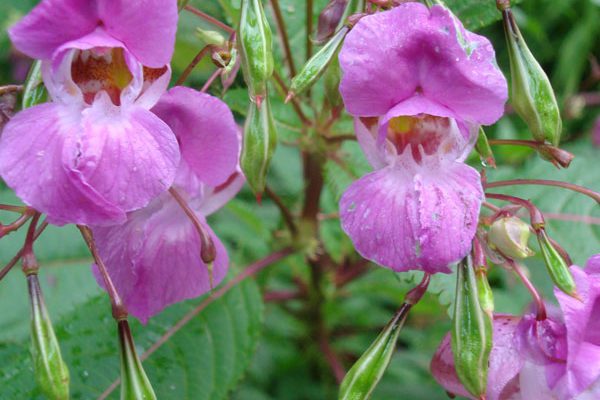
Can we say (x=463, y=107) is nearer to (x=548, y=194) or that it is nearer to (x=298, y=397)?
(x=548, y=194)

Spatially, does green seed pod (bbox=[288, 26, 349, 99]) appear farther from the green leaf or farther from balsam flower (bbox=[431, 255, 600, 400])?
the green leaf

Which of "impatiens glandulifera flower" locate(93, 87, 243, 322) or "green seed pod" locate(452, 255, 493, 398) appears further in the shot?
"impatiens glandulifera flower" locate(93, 87, 243, 322)

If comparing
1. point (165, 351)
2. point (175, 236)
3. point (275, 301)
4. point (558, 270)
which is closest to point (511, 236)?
point (558, 270)

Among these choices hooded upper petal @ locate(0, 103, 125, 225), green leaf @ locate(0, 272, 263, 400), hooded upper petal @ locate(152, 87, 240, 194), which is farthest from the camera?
green leaf @ locate(0, 272, 263, 400)

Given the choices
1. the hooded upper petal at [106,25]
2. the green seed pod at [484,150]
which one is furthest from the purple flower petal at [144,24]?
the green seed pod at [484,150]

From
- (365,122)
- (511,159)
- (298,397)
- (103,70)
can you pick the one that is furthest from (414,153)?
(511,159)

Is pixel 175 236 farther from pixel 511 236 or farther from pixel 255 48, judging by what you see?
pixel 511 236

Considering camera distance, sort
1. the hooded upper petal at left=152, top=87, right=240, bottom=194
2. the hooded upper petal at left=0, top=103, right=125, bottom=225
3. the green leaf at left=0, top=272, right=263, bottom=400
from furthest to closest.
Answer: the green leaf at left=0, top=272, right=263, bottom=400, the hooded upper petal at left=152, top=87, right=240, bottom=194, the hooded upper petal at left=0, top=103, right=125, bottom=225

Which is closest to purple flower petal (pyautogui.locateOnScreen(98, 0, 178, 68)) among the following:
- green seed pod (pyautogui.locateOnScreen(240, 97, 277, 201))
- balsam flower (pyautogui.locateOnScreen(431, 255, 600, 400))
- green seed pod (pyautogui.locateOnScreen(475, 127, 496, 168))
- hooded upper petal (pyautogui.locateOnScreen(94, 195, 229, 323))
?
green seed pod (pyautogui.locateOnScreen(240, 97, 277, 201))
